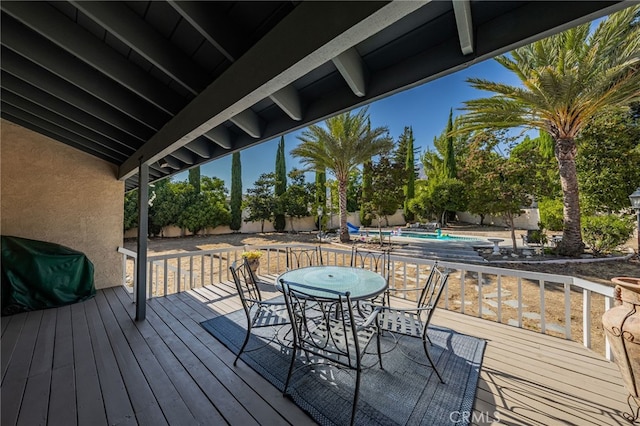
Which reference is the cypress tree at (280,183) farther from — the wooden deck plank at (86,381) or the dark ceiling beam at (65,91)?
the wooden deck plank at (86,381)

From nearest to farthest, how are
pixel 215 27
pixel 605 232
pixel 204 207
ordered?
pixel 215 27
pixel 605 232
pixel 204 207

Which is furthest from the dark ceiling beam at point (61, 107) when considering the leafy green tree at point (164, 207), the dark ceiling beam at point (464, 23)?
the leafy green tree at point (164, 207)

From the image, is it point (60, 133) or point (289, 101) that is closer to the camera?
point (289, 101)

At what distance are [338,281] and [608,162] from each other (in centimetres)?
882

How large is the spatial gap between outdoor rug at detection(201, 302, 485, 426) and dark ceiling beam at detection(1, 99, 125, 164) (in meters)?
3.64

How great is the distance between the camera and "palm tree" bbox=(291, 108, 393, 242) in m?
9.77

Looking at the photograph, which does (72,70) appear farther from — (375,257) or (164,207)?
(164,207)

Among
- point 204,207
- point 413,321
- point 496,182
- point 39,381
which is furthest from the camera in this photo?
point 204,207

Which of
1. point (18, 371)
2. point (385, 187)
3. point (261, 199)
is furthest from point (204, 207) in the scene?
point (18, 371)

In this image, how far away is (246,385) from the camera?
2010 millimetres

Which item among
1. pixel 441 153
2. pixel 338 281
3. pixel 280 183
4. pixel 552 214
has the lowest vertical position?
pixel 338 281

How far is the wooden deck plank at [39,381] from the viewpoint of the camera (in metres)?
1.69

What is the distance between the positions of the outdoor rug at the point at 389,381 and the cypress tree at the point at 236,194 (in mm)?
13527

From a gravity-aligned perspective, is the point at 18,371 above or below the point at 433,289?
below
